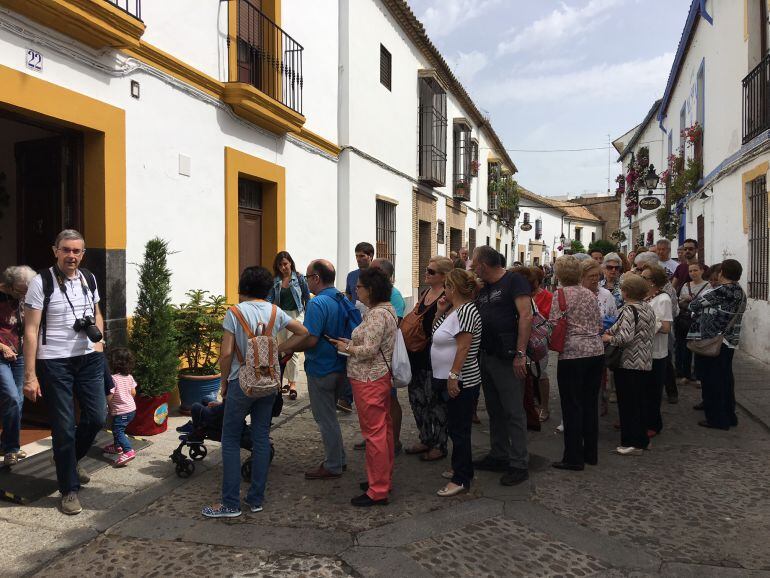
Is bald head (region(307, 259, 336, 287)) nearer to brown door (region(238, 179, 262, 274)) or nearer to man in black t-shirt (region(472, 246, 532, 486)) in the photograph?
man in black t-shirt (region(472, 246, 532, 486))

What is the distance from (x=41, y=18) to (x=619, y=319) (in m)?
5.08

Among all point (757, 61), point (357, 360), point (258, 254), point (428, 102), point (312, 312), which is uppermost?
point (428, 102)

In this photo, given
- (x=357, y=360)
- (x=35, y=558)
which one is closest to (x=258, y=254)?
(x=357, y=360)

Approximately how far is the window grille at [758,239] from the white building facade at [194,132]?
6.36 meters

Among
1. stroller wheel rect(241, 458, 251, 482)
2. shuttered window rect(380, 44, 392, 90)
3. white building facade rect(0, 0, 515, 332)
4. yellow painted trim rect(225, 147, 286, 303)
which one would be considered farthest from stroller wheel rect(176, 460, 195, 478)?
shuttered window rect(380, 44, 392, 90)

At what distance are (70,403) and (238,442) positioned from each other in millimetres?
1067

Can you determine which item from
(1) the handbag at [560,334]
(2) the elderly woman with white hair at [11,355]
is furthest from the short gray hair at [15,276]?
(1) the handbag at [560,334]

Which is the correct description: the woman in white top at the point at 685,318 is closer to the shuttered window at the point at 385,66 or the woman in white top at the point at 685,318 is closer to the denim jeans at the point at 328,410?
the denim jeans at the point at 328,410

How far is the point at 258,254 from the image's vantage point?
847cm

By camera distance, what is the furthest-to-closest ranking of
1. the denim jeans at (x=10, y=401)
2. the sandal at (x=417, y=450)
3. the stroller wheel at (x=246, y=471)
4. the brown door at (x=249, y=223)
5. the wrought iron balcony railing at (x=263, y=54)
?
the brown door at (x=249, y=223), the wrought iron balcony railing at (x=263, y=54), the sandal at (x=417, y=450), the stroller wheel at (x=246, y=471), the denim jeans at (x=10, y=401)

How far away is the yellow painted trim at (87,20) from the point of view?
446cm

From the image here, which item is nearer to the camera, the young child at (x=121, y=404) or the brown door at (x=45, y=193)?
the young child at (x=121, y=404)

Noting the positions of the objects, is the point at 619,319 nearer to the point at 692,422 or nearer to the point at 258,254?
the point at 692,422

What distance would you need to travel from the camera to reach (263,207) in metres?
8.45
